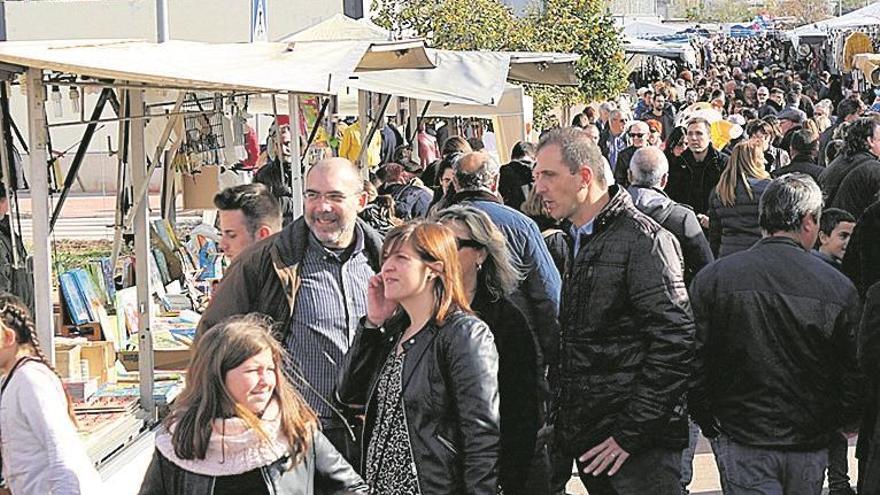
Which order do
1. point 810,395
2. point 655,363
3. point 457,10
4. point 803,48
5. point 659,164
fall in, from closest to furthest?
point 655,363 → point 810,395 → point 659,164 → point 457,10 → point 803,48

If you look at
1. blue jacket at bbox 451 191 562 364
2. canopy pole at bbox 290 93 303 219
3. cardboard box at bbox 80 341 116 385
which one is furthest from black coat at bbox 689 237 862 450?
canopy pole at bbox 290 93 303 219

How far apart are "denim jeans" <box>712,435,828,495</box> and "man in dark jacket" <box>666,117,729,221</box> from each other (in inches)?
234

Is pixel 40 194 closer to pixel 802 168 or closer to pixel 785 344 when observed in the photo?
pixel 785 344

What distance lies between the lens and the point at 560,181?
4988 mm

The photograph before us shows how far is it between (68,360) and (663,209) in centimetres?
327

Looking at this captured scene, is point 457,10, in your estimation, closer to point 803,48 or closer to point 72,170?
point 72,170

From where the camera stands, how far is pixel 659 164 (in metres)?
7.99

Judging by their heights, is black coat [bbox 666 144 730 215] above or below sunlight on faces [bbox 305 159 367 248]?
below

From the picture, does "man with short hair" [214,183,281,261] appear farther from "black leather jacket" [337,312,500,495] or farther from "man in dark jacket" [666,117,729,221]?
"man in dark jacket" [666,117,729,221]

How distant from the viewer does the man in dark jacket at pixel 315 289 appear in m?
5.16

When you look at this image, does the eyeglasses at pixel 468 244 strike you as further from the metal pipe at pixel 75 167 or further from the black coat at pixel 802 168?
the black coat at pixel 802 168

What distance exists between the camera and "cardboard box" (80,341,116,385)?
7.52 m

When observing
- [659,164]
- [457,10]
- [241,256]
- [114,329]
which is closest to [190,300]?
[114,329]

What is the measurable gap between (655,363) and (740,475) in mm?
784
